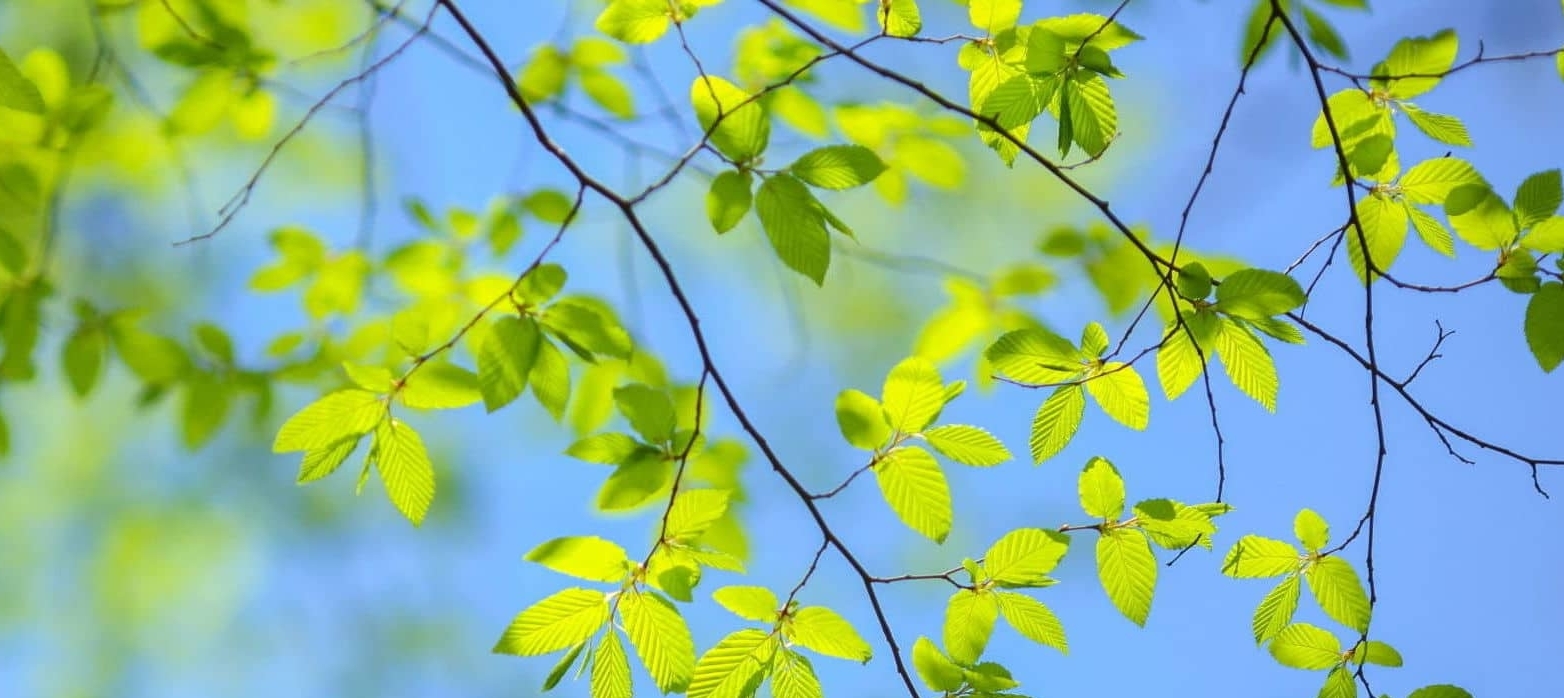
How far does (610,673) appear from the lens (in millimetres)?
1120

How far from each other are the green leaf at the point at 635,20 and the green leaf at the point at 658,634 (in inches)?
26.1

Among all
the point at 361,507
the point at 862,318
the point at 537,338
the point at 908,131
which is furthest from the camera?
the point at 361,507

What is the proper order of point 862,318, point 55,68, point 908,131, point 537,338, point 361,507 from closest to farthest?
point 537,338 → point 55,68 → point 908,131 → point 862,318 → point 361,507

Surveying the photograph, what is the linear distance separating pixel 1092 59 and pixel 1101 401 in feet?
1.20


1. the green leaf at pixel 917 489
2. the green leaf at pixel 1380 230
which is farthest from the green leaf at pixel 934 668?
the green leaf at pixel 1380 230

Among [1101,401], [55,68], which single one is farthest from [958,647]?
[55,68]

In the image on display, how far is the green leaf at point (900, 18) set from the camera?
3.96 feet

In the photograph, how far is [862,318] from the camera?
444 centimetres

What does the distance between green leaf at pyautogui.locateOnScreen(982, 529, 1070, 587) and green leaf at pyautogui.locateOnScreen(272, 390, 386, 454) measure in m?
0.71

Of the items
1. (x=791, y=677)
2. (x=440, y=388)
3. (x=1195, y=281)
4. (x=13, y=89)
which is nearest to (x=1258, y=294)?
(x=1195, y=281)

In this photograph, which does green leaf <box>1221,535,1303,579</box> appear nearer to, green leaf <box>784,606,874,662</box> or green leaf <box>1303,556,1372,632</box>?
green leaf <box>1303,556,1372,632</box>

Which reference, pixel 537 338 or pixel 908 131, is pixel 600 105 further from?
pixel 537 338

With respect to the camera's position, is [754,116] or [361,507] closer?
[754,116]

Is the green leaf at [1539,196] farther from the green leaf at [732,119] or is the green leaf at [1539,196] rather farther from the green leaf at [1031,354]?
the green leaf at [732,119]
